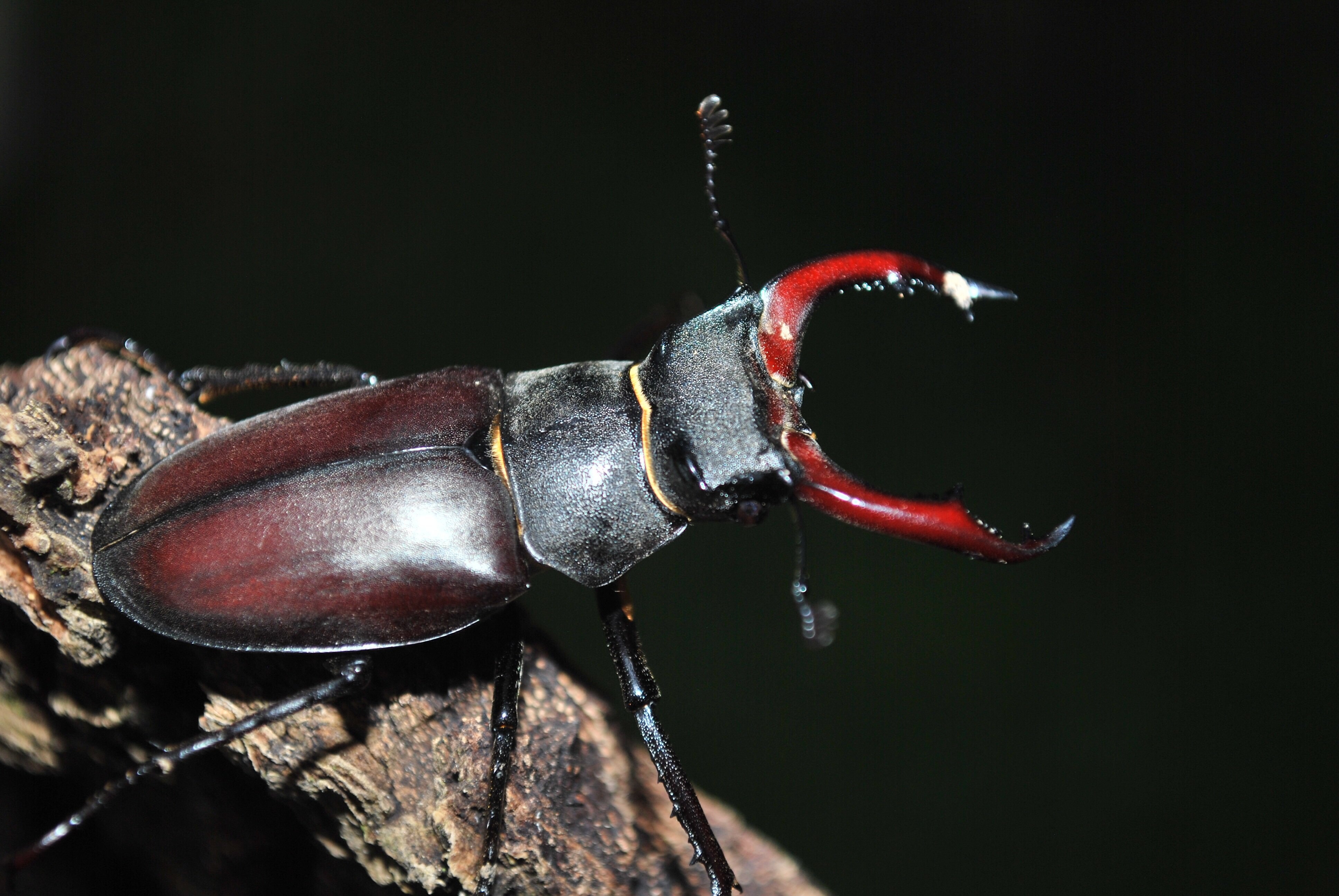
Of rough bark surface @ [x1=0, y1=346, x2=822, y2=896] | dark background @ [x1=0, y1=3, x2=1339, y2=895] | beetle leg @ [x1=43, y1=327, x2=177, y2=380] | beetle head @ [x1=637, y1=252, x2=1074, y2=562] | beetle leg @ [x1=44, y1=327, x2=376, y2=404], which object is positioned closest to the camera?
rough bark surface @ [x1=0, y1=346, x2=822, y2=896]

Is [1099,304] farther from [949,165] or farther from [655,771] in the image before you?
[655,771]

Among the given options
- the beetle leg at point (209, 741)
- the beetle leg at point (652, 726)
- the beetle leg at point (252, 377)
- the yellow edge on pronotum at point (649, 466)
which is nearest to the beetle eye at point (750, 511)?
the yellow edge on pronotum at point (649, 466)

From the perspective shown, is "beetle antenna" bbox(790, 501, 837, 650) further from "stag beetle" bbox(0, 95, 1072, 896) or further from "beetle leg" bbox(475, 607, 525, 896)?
"beetle leg" bbox(475, 607, 525, 896)

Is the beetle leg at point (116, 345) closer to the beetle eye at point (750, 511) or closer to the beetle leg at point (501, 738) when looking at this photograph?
the beetle leg at point (501, 738)

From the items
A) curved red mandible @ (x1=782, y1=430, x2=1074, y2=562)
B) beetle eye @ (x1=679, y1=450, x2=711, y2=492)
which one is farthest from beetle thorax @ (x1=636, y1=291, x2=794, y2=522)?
curved red mandible @ (x1=782, y1=430, x2=1074, y2=562)

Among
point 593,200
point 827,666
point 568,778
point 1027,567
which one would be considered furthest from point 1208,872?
point 593,200

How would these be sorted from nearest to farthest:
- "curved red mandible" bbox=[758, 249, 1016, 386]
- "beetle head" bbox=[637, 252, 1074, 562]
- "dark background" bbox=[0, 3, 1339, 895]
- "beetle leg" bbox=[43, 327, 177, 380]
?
"beetle head" bbox=[637, 252, 1074, 562], "curved red mandible" bbox=[758, 249, 1016, 386], "beetle leg" bbox=[43, 327, 177, 380], "dark background" bbox=[0, 3, 1339, 895]

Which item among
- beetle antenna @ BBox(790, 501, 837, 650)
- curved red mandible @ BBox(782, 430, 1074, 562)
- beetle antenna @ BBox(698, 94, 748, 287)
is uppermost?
beetle antenna @ BBox(698, 94, 748, 287)
